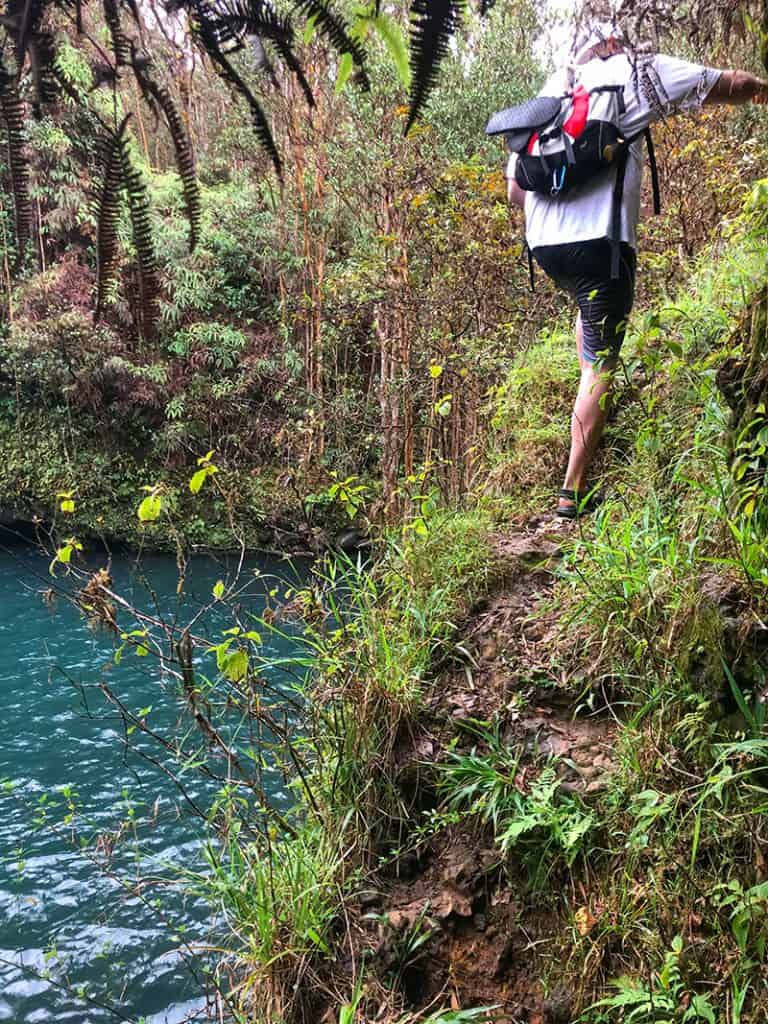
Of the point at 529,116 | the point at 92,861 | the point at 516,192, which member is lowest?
the point at 92,861

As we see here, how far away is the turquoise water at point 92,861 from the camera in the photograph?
2.53m

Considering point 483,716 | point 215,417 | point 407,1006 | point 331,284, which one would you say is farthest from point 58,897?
point 215,417

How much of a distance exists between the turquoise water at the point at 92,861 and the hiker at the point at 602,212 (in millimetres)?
1247

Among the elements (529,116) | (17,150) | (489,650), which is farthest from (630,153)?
(17,150)

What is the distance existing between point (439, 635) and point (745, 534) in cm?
104

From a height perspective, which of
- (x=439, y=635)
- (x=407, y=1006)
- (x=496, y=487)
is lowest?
(x=407, y=1006)

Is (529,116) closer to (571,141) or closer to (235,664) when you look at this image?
(571,141)

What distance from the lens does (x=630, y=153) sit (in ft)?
6.95

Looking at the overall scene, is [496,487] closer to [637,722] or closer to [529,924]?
[637,722]

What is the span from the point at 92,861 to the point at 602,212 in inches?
111

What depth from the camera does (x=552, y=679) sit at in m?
1.90

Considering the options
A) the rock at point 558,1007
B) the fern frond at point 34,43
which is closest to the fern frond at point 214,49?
the fern frond at point 34,43

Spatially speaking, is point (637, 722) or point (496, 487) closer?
point (637, 722)

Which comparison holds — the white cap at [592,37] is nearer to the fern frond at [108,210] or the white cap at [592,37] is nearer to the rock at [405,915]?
the fern frond at [108,210]
